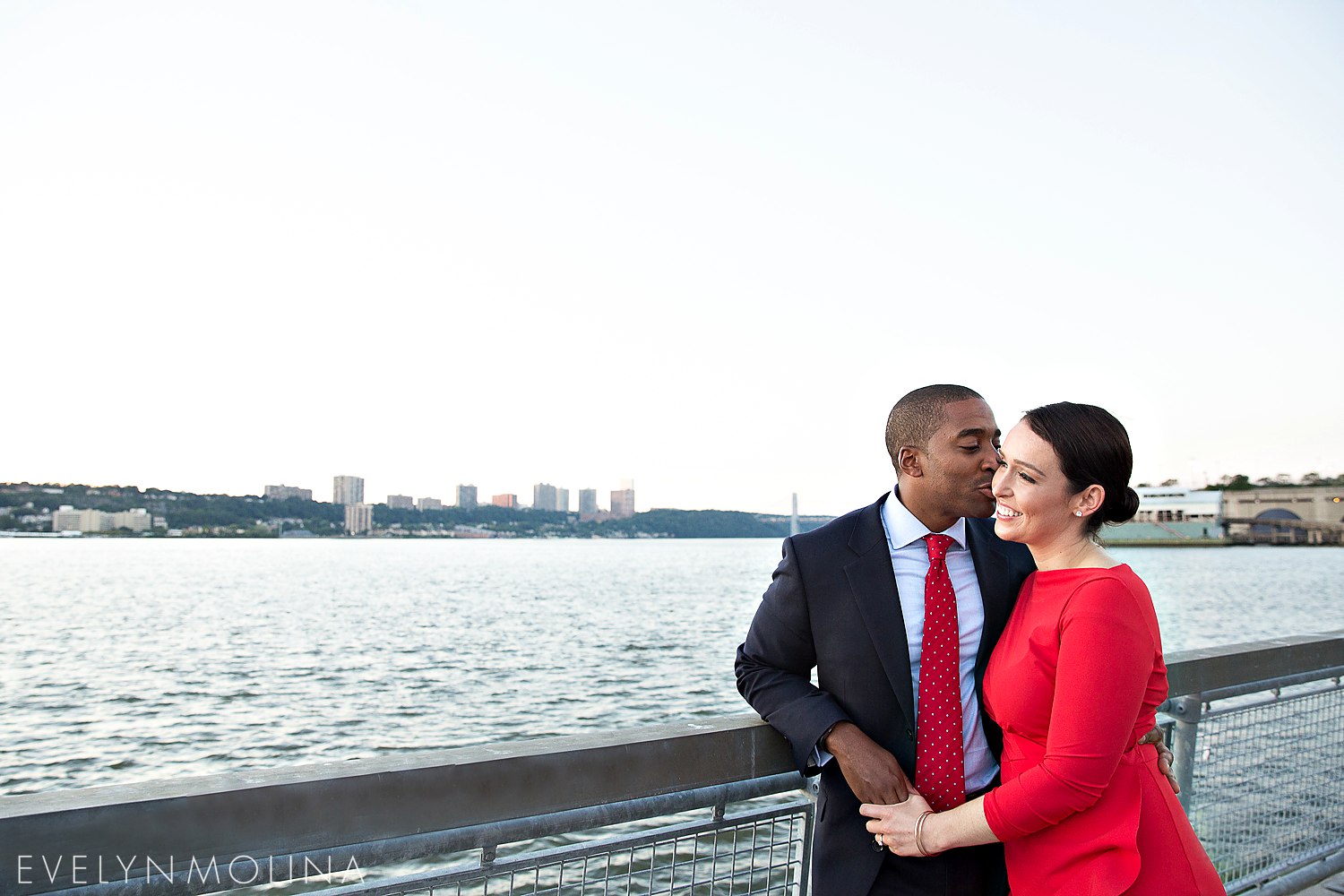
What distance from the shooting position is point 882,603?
234 centimetres

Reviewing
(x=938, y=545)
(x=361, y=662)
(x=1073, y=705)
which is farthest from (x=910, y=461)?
(x=361, y=662)

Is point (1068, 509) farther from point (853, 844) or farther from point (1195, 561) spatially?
point (1195, 561)

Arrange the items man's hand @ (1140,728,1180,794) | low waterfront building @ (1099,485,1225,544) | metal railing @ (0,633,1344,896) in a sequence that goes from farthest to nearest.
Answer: low waterfront building @ (1099,485,1225,544)
man's hand @ (1140,728,1180,794)
metal railing @ (0,633,1344,896)

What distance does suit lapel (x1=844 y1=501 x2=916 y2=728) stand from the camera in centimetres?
228

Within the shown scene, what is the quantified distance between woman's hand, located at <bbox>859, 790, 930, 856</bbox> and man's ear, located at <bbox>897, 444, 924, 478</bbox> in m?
0.81

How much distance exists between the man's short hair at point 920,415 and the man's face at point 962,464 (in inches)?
0.8

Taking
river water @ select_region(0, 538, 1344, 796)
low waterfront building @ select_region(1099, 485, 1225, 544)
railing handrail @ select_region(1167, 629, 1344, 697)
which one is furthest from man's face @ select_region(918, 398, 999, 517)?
low waterfront building @ select_region(1099, 485, 1225, 544)

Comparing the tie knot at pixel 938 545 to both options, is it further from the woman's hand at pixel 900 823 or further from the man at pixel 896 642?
the woman's hand at pixel 900 823

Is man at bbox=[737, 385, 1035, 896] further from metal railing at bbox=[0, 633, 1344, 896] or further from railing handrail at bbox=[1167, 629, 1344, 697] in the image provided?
railing handrail at bbox=[1167, 629, 1344, 697]

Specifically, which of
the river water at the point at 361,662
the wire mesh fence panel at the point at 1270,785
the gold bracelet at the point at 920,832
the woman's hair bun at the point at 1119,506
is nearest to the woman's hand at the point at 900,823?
the gold bracelet at the point at 920,832

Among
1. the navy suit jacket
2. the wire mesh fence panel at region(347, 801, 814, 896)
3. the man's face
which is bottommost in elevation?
the wire mesh fence panel at region(347, 801, 814, 896)

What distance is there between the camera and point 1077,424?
2.08 meters

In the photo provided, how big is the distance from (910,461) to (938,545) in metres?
0.24

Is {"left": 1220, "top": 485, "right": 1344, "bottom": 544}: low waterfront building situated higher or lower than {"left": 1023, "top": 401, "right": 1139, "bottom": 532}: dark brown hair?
lower
